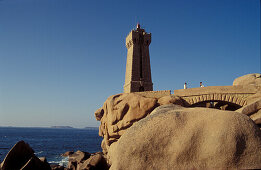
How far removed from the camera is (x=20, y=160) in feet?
52.3

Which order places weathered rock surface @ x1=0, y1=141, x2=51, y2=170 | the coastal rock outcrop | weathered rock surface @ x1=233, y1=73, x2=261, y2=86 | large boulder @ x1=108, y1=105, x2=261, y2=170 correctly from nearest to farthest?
large boulder @ x1=108, y1=105, x2=261, y2=170 → weathered rock surface @ x1=0, y1=141, x2=51, y2=170 → weathered rock surface @ x1=233, y1=73, x2=261, y2=86 → the coastal rock outcrop

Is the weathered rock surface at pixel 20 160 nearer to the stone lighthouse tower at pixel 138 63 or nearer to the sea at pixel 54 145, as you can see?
the sea at pixel 54 145

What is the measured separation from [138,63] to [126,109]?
477 inches

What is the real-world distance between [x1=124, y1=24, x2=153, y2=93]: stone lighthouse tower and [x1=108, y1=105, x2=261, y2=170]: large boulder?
67.6ft

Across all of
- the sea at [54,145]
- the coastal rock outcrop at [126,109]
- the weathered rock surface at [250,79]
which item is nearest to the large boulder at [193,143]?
the coastal rock outcrop at [126,109]

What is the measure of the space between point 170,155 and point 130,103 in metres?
12.0

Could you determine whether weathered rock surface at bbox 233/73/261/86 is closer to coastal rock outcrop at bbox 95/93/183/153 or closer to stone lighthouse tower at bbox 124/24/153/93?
coastal rock outcrop at bbox 95/93/183/153

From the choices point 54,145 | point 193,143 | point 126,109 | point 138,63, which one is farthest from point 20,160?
point 54,145

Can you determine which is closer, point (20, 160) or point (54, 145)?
point (20, 160)

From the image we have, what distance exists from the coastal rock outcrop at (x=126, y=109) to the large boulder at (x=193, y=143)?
1059 centimetres

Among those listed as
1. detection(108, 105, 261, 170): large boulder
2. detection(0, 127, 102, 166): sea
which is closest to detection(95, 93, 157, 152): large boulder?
detection(108, 105, 261, 170): large boulder

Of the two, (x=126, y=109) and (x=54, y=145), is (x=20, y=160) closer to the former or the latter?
(x=126, y=109)

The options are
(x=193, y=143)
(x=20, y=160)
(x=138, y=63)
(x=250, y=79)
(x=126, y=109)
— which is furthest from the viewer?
(x=138, y=63)

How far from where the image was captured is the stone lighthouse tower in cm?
2789
